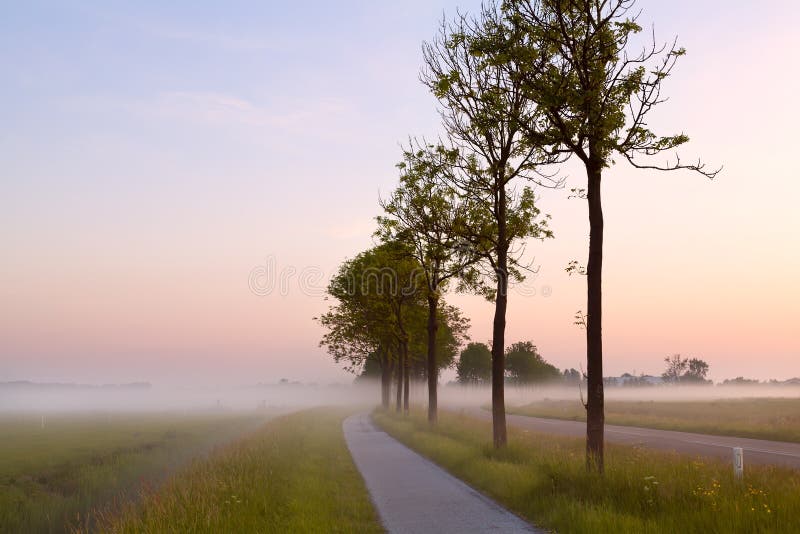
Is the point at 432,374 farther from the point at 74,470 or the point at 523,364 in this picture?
the point at 523,364

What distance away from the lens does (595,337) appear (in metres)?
13.9

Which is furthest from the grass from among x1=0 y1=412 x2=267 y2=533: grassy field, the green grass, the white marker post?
x1=0 y1=412 x2=267 y2=533: grassy field

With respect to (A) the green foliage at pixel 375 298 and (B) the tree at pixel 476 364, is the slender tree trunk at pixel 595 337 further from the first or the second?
(B) the tree at pixel 476 364

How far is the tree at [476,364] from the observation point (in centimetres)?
12388

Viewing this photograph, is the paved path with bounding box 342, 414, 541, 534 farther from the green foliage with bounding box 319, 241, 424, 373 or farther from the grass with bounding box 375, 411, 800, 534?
the green foliage with bounding box 319, 241, 424, 373

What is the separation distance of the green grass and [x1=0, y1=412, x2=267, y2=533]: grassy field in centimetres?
220

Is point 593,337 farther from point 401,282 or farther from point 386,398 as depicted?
point 386,398

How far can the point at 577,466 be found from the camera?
1401cm

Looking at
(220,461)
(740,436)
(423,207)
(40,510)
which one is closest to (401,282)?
(423,207)

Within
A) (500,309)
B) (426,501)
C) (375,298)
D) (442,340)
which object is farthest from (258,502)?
(442,340)

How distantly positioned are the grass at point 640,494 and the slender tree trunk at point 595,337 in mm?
613

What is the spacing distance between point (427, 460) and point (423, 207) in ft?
35.1

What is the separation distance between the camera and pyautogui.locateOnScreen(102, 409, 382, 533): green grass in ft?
33.7

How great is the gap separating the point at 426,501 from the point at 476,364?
114 metres
